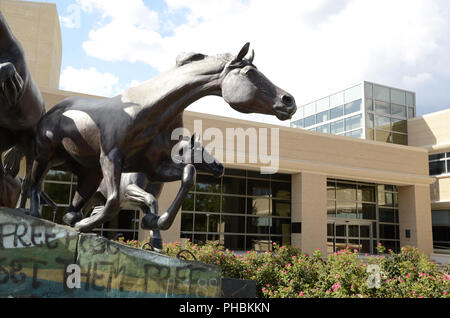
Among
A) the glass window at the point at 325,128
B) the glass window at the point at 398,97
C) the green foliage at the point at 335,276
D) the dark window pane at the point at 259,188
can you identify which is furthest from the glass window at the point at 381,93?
the green foliage at the point at 335,276

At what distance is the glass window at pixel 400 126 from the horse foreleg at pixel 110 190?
3605 cm

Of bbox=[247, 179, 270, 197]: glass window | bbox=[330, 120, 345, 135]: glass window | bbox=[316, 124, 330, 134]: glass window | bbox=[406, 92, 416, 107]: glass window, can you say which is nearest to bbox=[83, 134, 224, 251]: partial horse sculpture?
bbox=[247, 179, 270, 197]: glass window

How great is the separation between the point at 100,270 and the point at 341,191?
24.6 m

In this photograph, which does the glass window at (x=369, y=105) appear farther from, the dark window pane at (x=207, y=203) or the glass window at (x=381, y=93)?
Result: the dark window pane at (x=207, y=203)

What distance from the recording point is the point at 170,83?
4.11 m

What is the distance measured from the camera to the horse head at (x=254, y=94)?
3746 millimetres

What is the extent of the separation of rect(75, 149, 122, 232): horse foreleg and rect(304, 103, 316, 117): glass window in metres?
42.1

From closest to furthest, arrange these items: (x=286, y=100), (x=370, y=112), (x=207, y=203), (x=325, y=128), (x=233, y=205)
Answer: (x=286, y=100) → (x=207, y=203) → (x=233, y=205) → (x=370, y=112) → (x=325, y=128)

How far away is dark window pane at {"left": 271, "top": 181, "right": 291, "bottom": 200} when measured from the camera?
80.1ft

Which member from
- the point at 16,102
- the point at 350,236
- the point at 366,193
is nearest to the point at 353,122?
the point at 366,193

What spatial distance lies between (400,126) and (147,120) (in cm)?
3595

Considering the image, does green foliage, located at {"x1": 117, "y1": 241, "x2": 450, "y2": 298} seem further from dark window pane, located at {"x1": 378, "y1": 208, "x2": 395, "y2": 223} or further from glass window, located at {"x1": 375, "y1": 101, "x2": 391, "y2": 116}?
glass window, located at {"x1": 375, "y1": 101, "x2": 391, "y2": 116}

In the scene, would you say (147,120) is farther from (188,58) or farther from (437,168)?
(437,168)

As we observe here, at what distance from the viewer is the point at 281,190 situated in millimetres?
24547
